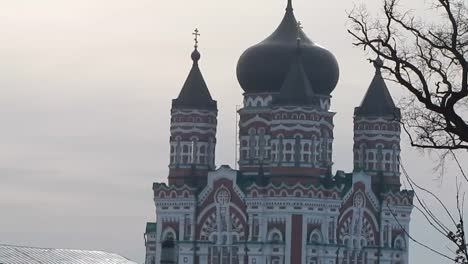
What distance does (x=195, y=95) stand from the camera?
193ft

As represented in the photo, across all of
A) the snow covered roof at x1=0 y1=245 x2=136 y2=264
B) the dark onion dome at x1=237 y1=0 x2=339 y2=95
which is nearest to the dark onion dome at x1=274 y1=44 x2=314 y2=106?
the dark onion dome at x1=237 y1=0 x2=339 y2=95

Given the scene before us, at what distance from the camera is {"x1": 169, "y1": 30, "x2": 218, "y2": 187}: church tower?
58312 mm

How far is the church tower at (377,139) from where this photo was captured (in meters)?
58.7

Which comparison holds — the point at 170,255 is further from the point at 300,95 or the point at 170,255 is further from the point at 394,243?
the point at 394,243

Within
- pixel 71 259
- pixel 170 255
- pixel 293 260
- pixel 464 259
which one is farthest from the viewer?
pixel 293 260

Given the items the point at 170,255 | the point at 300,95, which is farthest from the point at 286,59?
the point at 170,255

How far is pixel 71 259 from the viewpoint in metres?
51.8

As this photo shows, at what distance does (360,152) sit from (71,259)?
12.5 metres

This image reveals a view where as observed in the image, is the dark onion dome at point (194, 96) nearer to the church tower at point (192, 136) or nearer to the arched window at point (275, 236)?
the church tower at point (192, 136)

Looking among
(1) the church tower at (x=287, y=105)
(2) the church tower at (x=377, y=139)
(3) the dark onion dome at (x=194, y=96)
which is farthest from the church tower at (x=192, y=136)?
(2) the church tower at (x=377, y=139)

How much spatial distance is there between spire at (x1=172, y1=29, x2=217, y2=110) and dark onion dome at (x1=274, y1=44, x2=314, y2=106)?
3.33m

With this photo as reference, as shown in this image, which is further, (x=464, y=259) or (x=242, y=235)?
(x=242, y=235)

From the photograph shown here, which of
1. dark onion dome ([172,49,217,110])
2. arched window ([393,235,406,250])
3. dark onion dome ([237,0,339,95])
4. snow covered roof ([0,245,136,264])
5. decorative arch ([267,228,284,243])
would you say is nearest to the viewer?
snow covered roof ([0,245,136,264])

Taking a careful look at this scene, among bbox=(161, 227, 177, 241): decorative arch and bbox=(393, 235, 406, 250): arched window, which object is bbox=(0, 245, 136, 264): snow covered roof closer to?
bbox=(161, 227, 177, 241): decorative arch
